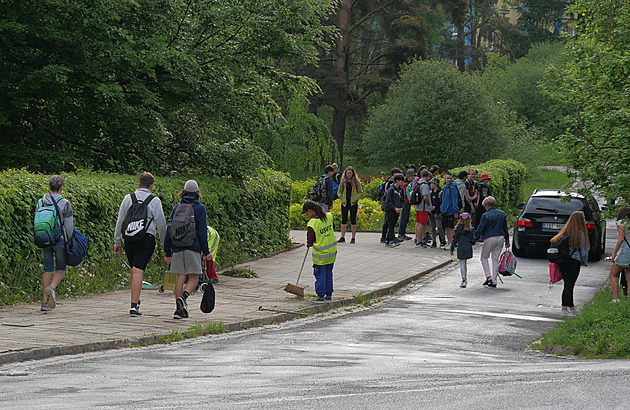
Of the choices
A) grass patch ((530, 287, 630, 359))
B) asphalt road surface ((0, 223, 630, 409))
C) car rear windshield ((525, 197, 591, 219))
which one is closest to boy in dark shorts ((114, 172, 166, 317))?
asphalt road surface ((0, 223, 630, 409))

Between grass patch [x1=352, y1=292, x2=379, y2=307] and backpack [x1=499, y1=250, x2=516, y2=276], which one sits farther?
backpack [x1=499, y1=250, x2=516, y2=276]

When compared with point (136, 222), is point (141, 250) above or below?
below

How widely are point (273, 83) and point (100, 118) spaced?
3869 mm

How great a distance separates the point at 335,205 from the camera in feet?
95.8

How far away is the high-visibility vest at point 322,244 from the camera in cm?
1365

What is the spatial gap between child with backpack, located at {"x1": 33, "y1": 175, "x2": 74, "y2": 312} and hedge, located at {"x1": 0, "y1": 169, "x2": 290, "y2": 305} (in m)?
0.64

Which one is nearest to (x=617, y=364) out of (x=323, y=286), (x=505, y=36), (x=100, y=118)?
(x=323, y=286)

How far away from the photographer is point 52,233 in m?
11.3

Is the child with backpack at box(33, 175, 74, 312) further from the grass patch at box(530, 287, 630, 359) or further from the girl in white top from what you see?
the girl in white top

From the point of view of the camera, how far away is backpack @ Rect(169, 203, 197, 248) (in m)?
11.3

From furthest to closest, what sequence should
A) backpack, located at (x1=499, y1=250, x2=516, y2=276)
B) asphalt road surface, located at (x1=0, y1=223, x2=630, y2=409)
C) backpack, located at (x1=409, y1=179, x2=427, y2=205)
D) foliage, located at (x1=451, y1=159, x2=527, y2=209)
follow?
1. foliage, located at (x1=451, y1=159, x2=527, y2=209)
2. backpack, located at (x1=409, y1=179, x2=427, y2=205)
3. backpack, located at (x1=499, y1=250, x2=516, y2=276)
4. asphalt road surface, located at (x1=0, y1=223, x2=630, y2=409)

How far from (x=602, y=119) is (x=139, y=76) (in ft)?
29.6

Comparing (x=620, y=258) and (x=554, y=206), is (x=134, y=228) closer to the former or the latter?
(x=620, y=258)

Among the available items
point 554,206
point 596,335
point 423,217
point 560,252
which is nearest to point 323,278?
point 560,252
